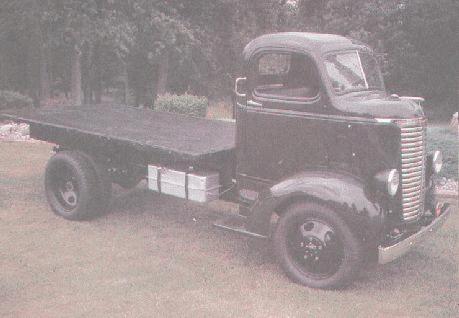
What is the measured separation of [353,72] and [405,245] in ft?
6.34

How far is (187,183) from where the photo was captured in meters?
6.50

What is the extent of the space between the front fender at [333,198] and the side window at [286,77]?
2.83 ft

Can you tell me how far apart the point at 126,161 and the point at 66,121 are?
3.66ft

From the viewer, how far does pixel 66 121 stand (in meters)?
7.80

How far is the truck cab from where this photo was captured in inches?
212

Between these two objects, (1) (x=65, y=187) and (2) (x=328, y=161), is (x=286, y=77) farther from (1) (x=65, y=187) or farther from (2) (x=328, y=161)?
(1) (x=65, y=187)

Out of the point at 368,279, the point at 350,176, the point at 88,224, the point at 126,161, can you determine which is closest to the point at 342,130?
the point at 350,176

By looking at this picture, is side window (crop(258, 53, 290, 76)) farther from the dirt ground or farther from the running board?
the dirt ground

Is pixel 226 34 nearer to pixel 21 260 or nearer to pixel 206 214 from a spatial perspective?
pixel 206 214

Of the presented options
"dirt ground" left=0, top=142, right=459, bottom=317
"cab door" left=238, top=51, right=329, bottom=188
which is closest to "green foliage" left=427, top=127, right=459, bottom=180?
"dirt ground" left=0, top=142, right=459, bottom=317

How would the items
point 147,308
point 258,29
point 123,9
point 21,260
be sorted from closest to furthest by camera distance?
point 147,308 → point 21,260 → point 123,9 → point 258,29

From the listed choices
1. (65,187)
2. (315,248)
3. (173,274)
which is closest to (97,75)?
(65,187)

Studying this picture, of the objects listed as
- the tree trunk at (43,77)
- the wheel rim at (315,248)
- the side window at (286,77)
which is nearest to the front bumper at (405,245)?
the wheel rim at (315,248)

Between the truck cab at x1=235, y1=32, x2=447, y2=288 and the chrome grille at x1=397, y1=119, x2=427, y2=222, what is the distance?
10 millimetres
